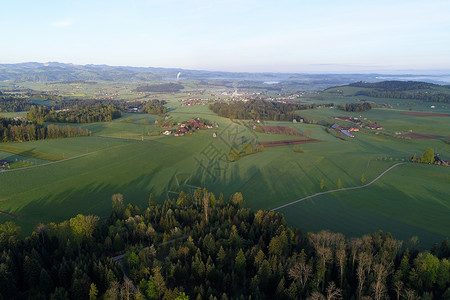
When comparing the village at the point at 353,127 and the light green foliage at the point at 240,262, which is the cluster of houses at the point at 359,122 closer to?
the village at the point at 353,127

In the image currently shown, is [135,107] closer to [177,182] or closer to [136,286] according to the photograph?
[177,182]

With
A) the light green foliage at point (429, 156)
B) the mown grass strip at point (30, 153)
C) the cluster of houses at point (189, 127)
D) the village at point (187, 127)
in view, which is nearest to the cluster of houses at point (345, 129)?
the light green foliage at point (429, 156)

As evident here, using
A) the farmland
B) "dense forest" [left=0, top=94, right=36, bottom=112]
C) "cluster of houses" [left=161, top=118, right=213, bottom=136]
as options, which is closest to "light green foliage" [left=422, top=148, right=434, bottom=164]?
the farmland

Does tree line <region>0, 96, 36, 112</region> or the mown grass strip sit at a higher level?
tree line <region>0, 96, 36, 112</region>

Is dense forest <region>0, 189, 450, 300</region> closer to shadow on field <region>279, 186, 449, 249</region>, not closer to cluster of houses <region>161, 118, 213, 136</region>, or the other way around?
shadow on field <region>279, 186, 449, 249</region>

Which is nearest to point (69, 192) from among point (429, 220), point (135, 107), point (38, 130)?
point (38, 130)

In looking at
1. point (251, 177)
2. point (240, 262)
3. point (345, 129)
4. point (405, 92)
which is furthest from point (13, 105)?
point (405, 92)

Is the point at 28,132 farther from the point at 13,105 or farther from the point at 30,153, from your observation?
the point at 13,105
